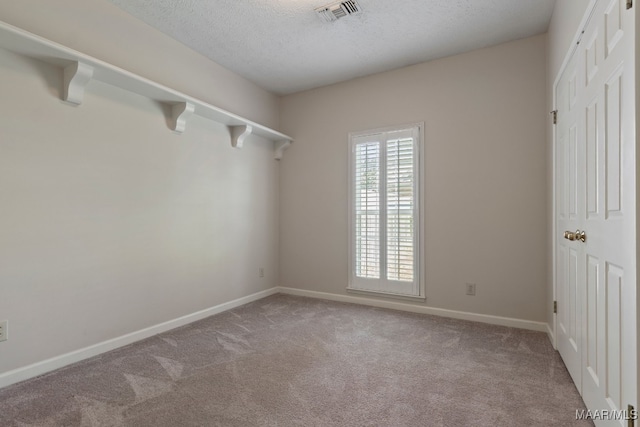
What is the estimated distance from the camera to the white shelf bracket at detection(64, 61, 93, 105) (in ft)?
7.38

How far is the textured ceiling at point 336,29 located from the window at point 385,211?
856mm

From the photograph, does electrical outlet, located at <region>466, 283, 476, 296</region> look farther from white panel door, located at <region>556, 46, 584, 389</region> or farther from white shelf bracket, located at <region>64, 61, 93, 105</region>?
white shelf bracket, located at <region>64, 61, 93, 105</region>

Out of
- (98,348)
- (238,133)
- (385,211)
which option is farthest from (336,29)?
(98,348)

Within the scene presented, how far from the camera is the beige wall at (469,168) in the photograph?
3082 mm

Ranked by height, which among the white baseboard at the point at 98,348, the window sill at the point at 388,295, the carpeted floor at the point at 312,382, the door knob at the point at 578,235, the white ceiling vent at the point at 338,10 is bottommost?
the carpeted floor at the point at 312,382

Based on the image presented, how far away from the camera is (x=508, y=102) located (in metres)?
3.18

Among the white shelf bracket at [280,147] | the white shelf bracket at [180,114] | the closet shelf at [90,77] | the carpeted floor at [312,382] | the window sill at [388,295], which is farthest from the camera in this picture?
the white shelf bracket at [280,147]

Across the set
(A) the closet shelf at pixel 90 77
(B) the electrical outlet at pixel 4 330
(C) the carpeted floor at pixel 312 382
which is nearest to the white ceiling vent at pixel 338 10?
(A) the closet shelf at pixel 90 77

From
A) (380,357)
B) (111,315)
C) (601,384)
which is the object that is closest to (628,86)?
(601,384)

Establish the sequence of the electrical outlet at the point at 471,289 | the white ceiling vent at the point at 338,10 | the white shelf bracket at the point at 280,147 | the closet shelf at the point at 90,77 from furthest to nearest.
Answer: the white shelf bracket at the point at 280,147 → the electrical outlet at the point at 471,289 → the white ceiling vent at the point at 338,10 → the closet shelf at the point at 90,77

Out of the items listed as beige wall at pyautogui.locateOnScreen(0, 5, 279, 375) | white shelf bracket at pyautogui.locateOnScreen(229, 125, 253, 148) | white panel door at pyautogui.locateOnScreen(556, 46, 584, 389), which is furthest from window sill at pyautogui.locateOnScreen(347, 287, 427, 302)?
white shelf bracket at pyautogui.locateOnScreen(229, 125, 253, 148)

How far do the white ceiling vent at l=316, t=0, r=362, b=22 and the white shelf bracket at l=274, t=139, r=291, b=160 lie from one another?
187 centimetres

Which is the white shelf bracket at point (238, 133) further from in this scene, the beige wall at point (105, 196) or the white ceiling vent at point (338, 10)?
the white ceiling vent at point (338, 10)

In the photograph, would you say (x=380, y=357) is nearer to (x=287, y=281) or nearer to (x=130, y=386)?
(x=130, y=386)
